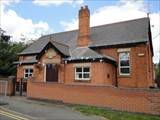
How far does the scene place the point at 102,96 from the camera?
1867cm

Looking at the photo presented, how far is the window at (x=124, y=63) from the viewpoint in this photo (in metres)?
25.9

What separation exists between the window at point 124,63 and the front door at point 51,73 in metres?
6.35

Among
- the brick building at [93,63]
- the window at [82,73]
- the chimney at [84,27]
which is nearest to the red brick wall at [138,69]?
the brick building at [93,63]

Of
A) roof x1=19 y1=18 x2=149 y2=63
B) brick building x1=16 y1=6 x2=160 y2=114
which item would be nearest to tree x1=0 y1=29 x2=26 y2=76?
roof x1=19 y1=18 x2=149 y2=63

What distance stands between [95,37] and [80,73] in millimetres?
5734

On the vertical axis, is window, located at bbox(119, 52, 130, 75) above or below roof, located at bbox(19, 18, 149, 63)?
below

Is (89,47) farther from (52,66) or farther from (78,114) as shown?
(78,114)

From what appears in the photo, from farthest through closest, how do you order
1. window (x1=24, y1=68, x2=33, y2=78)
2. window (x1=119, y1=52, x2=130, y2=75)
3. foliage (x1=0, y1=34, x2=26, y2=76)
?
foliage (x1=0, y1=34, x2=26, y2=76), window (x1=24, y1=68, x2=33, y2=78), window (x1=119, y1=52, x2=130, y2=75)

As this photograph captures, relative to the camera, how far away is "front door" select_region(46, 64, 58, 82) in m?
26.8

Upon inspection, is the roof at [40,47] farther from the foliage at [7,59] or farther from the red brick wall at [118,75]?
the foliage at [7,59]

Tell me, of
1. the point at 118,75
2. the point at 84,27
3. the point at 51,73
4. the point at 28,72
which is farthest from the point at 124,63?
the point at 28,72

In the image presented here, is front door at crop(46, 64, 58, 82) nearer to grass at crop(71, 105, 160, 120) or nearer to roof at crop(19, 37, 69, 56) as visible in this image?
roof at crop(19, 37, 69, 56)

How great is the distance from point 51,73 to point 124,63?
7.29 m

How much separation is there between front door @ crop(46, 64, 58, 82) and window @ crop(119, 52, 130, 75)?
6.35 meters
